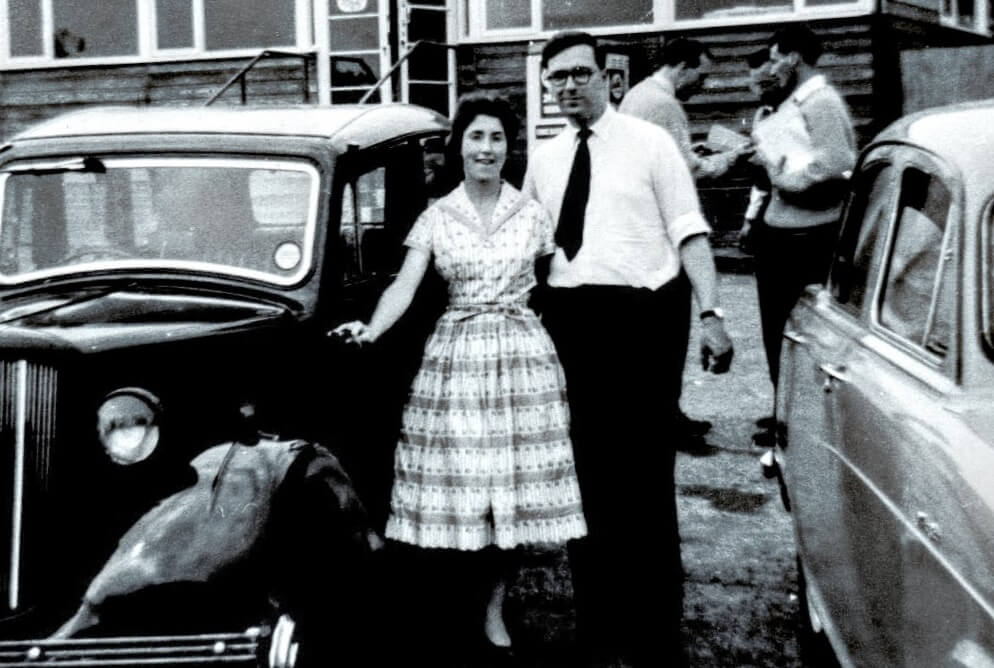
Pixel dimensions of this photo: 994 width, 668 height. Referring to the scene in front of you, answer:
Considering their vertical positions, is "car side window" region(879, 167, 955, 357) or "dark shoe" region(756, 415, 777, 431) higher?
"car side window" region(879, 167, 955, 357)

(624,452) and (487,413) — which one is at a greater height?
(487,413)

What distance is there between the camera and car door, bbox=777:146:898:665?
3066 millimetres

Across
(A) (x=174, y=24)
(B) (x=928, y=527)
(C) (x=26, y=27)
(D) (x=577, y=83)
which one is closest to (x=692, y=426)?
(D) (x=577, y=83)

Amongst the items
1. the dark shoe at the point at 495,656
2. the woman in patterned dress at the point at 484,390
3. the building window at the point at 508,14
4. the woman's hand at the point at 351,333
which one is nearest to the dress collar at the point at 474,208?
the woman in patterned dress at the point at 484,390

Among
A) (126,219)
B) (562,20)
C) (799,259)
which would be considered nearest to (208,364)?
(126,219)

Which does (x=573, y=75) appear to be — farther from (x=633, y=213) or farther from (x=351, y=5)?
(x=351, y=5)

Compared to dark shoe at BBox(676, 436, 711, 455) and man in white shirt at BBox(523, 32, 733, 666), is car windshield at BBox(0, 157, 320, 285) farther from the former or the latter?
dark shoe at BBox(676, 436, 711, 455)

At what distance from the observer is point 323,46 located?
1534cm

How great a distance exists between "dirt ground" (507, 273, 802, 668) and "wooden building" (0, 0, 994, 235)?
6.35m

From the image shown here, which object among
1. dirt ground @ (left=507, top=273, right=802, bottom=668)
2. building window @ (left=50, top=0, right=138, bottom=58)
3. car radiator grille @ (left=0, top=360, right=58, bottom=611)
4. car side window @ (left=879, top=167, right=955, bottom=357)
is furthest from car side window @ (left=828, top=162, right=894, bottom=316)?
building window @ (left=50, top=0, right=138, bottom=58)

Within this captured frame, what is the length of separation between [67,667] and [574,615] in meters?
2.26

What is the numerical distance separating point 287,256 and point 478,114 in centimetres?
88

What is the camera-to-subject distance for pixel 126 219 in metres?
4.35

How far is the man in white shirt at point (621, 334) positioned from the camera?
4.37 metres
